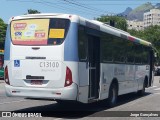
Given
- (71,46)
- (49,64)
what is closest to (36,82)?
(49,64)

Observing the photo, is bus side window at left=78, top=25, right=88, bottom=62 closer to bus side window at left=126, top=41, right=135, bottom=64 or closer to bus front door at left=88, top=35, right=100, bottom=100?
bus front door at left=88, top=35, right=100, bottom=100

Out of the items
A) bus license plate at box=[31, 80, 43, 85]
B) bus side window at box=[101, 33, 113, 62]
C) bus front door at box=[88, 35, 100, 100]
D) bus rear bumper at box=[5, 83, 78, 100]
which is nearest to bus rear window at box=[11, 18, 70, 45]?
bus license plate at box=[31, 80, 43, 85]

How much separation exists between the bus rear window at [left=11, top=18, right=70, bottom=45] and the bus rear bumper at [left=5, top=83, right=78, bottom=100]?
1.40 m

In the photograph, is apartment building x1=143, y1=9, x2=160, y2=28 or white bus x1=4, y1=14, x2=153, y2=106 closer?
white bus x1=4, y1=14, x2=153, y2=106

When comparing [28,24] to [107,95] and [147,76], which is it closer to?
[107,95]

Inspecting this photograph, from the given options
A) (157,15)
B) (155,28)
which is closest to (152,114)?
(155,28)

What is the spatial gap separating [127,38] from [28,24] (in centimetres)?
626

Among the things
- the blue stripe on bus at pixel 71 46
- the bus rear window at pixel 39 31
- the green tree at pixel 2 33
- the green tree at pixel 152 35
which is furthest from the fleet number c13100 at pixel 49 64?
the green tree at pixel 152 35

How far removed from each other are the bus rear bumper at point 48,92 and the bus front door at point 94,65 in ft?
4.82

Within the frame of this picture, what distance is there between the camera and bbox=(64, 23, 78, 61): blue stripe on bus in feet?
40.2

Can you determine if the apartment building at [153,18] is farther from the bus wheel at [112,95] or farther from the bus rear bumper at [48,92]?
the bus rear bumper at [48,92]

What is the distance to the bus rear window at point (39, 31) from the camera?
41.1 ft

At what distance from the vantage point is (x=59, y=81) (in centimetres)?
1226

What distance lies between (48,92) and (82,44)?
1846mm
